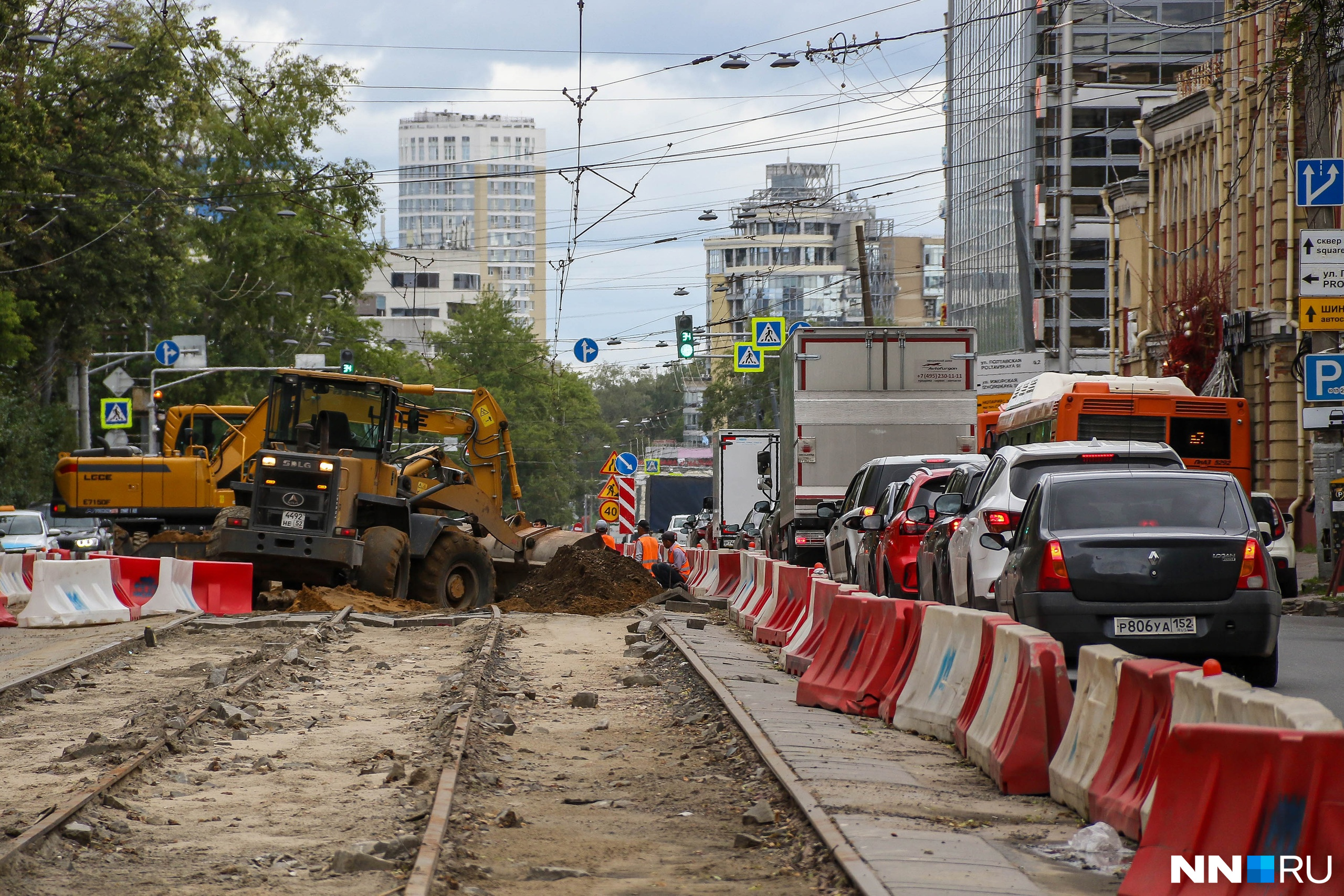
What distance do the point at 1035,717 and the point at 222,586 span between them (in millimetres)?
17083

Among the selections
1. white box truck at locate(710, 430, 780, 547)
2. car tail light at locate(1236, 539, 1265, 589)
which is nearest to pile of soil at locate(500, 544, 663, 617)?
white box truck at locate(710, 430, 780, 547)

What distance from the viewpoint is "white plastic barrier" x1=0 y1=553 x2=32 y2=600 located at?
25.1 metres

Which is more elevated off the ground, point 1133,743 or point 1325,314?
point 1325,314

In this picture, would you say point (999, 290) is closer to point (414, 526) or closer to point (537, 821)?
point (414, 526)

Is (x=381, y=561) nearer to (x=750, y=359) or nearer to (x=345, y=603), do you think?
(x=345, y=603)

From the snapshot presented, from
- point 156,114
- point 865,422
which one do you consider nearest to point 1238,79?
point 865,422

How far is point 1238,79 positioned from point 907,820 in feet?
118

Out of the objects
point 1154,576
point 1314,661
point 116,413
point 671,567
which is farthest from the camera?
point 116,413

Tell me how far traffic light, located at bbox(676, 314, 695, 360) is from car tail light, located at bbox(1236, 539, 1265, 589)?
3154 centimetres

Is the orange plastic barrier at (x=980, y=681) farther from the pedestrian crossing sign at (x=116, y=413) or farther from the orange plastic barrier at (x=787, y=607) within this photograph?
the pedestrian crossing sign at (x=116, y=413)

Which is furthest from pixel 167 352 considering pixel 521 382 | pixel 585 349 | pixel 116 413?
pixel 521 382

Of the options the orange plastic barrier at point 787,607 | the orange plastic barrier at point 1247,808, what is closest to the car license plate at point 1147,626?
the orange plastic barrier at point 1247,808

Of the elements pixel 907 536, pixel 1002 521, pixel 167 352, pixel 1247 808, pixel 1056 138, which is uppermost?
pixel 1056 138

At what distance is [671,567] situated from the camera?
2750 centimetres
